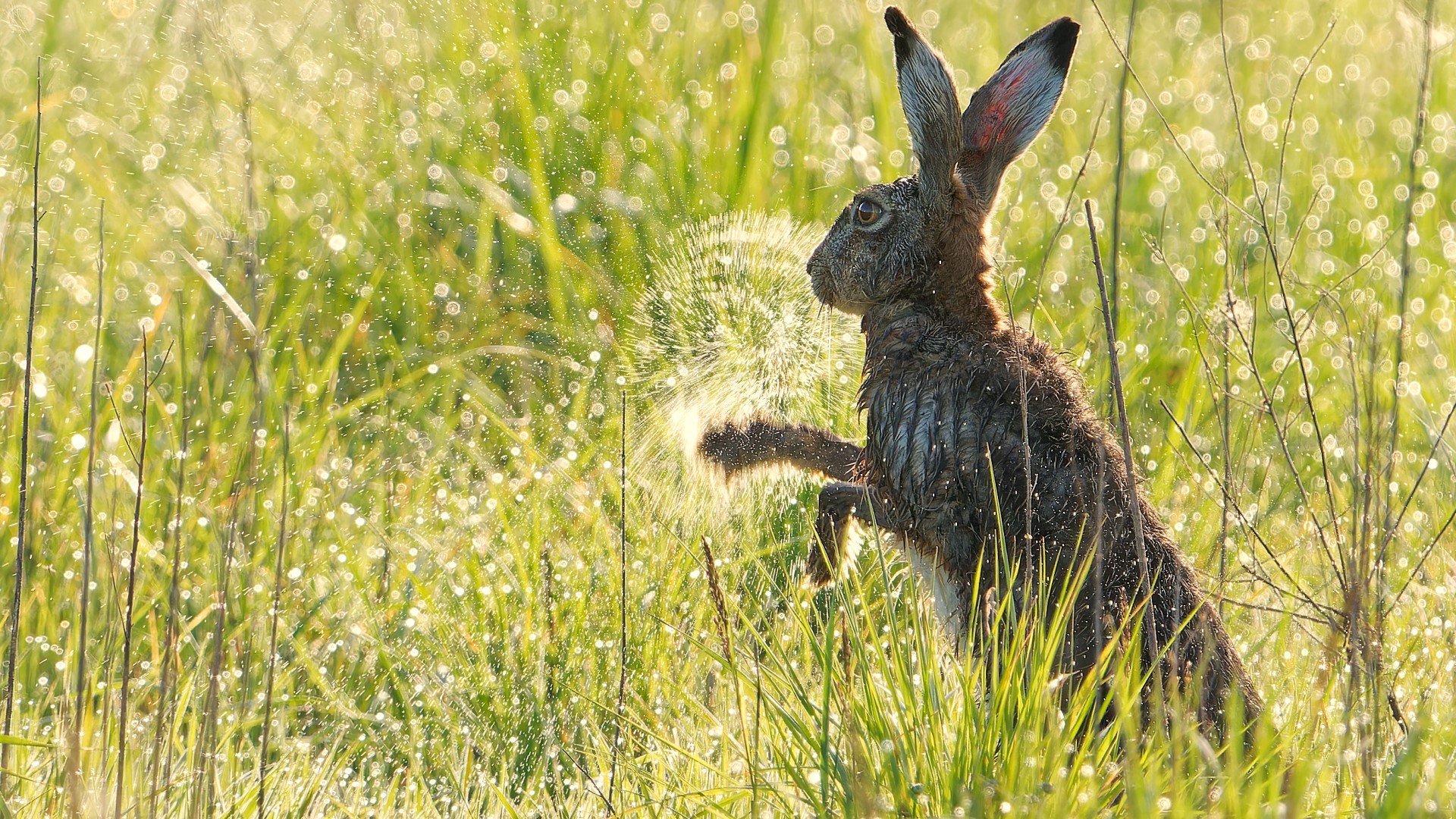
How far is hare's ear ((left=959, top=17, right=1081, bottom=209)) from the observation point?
371 cm

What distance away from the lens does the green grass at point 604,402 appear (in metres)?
2.61

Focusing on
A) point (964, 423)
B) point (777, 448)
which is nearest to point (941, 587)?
point (964, 423)

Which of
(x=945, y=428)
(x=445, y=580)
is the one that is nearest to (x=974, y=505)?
(x=945, y=428)

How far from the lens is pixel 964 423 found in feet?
11.0

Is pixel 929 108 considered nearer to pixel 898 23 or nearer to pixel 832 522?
pixel 898 23

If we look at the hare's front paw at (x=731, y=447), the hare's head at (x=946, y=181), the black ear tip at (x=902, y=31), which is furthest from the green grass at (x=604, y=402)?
the black ear tip at (x=902, y=31)

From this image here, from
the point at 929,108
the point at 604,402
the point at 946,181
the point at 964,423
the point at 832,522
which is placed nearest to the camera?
the point at 964,423

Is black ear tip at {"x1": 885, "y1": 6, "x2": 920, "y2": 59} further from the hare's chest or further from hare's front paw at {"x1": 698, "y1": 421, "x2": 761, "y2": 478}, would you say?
hare's front paw at {"x1": 698, "y1": 421, "x2": 761, "y2": 478}

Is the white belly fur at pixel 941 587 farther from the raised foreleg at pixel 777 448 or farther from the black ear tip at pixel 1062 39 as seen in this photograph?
the black ear tip at pixel 1062 39

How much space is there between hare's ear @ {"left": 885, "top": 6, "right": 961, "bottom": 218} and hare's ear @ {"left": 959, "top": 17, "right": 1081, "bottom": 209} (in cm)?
7

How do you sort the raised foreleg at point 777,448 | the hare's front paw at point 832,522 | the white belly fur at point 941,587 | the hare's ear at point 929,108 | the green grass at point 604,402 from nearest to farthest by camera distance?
the green grass at point 604,402
the white belly fur at point 941,587
the hare's front paw at point 832,522
the hare's ear at point 929,108
the raised foreleg at point 777,448

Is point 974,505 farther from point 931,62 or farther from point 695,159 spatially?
Answer: point 695,159

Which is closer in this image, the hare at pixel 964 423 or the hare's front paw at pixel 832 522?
the hare at pixel 964 423

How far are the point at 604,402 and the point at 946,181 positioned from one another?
140 centimetres
